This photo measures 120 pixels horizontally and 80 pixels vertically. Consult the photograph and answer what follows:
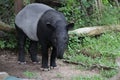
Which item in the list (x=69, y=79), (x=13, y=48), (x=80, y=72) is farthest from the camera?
(x=13, y=48)

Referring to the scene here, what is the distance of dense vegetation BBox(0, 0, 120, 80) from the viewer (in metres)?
7.17

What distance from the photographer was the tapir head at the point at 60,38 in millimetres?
6219

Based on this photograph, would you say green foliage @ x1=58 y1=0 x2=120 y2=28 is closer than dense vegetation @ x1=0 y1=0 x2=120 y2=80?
No

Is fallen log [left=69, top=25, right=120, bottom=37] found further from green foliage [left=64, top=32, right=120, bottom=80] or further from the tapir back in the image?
the tapir back

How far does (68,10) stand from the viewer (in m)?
9.29

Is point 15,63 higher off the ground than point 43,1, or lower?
lower

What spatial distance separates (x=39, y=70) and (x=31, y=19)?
1.07 meters

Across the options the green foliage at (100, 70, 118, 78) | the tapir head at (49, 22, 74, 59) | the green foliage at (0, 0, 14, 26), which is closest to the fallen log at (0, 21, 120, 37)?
the green foliage at (0, 0, 14, 26)

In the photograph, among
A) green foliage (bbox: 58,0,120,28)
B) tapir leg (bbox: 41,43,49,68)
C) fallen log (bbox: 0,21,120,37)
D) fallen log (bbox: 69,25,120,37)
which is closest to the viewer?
tapir leg (bbox: 41,43,49,68)

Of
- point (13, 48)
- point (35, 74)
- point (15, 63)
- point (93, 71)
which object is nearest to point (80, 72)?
point (93, 71)

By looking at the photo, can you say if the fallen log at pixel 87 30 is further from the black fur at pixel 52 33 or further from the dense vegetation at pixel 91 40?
the black fur at pixel 52 33

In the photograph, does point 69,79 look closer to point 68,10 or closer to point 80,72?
point 80,72

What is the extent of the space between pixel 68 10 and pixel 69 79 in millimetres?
3470

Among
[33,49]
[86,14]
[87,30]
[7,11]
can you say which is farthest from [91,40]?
[7,11]
